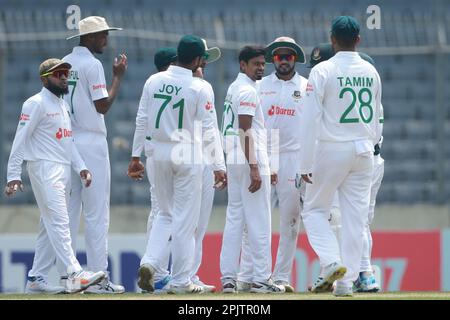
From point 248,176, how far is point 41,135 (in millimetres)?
1795

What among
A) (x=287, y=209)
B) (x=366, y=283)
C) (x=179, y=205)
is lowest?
(x=366, y=283)

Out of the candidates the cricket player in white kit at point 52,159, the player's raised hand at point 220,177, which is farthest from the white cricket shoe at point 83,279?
the player's raised hand at point 220,177

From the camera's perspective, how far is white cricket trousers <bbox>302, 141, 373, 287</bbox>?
37.5 feet

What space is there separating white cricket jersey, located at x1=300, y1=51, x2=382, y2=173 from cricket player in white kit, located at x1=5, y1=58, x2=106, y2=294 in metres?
2.07

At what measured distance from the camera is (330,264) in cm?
1133

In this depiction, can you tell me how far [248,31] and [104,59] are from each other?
6.53 ft

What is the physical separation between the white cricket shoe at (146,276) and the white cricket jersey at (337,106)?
5.27ft

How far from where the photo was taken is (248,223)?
1267 cm

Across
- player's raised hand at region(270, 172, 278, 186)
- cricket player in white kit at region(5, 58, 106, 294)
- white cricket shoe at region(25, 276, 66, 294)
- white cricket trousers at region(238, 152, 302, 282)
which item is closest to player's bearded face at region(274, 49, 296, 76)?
white cricket trousers at region(238, 152, 302, 282)

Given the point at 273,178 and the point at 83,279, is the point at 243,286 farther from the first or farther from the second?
the point at 83,279

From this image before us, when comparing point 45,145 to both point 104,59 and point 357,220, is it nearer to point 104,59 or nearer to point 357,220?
point 357,220

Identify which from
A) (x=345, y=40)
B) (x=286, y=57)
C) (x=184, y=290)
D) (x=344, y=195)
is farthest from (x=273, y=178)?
(x=345, y=40)

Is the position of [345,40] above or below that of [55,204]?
above

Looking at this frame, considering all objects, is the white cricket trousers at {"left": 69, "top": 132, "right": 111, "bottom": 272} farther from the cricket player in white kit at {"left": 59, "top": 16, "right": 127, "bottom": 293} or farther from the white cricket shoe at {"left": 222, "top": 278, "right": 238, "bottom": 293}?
the white cricket shoe at {"left": 222, "top": 278, "right": 238, "bottom": 293}
